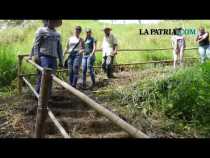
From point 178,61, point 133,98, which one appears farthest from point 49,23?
point 178,61

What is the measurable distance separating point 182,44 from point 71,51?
8.05 ft

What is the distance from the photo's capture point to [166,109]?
20.3 ft

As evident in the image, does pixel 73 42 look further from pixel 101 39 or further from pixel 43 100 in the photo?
pixel 43 100

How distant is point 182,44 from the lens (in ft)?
30.8

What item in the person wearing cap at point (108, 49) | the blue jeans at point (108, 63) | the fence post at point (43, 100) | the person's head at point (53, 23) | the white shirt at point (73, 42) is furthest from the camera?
the blue jeans at point (108, 63)

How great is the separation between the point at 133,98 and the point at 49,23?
1.28 meters

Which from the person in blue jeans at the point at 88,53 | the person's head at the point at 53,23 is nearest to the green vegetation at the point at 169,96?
the person in blue jeans at the point at 88,53

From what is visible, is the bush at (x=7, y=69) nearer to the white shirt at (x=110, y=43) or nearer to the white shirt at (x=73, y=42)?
the white shirt at (x=73, y=42)

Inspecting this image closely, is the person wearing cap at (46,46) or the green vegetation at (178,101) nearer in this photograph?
the green vegetation at (178,101)

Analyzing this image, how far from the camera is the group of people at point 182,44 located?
28.2 feet

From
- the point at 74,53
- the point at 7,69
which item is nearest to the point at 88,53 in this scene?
the point at 74,53

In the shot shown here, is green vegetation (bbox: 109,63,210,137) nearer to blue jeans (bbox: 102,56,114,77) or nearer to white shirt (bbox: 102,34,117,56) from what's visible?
white shirt (bbox: 102,34,117,56)
